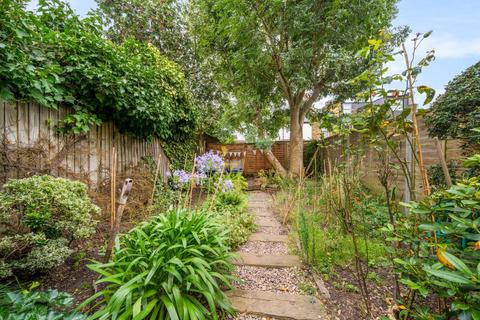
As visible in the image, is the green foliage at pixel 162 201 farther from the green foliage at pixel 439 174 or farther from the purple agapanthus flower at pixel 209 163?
the green foliage at pixel 439 174

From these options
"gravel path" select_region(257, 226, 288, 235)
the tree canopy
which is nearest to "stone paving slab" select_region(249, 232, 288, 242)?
"gravel path" select_region(257, 226, 288, 235)

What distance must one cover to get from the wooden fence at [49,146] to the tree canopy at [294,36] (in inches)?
143

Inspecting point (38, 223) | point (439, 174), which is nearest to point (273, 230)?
point (439, 174)

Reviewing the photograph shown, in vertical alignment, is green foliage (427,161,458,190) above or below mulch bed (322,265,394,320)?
above

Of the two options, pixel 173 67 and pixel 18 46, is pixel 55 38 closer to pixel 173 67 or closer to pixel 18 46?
pixel 18 46

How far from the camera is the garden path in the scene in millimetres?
1472

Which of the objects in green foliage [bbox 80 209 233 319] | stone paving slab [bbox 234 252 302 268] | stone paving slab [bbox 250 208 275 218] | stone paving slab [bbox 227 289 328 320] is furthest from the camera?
stone paving slab [bbox 250 208 275 218]

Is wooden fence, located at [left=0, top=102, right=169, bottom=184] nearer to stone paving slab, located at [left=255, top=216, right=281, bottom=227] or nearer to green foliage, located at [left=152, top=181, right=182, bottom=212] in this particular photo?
green foliage, located at [left=152, top=181, right=182, bottom=212]

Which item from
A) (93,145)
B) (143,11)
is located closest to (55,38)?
(93,145)

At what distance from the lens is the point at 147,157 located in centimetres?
418

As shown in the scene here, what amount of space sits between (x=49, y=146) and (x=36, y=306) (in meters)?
1.76

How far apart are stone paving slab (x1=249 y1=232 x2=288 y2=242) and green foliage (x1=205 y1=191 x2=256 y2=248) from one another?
85 millimetres

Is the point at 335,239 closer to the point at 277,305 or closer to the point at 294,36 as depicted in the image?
the point at 277,305

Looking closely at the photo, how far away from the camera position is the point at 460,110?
2082mm
